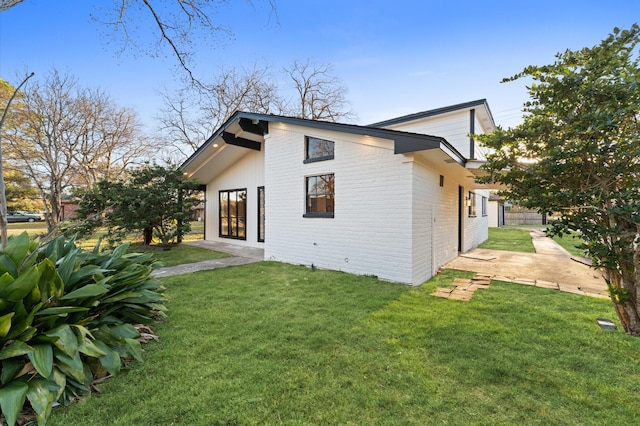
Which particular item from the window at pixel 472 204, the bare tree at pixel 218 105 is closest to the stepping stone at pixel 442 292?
the window at pixel 472 204

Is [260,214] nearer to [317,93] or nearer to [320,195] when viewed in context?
[320,195]

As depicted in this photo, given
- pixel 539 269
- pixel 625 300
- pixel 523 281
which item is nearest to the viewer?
pixel 625 300

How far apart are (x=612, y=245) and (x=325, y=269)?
500cm

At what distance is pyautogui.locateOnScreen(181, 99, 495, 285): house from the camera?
18.8 ft

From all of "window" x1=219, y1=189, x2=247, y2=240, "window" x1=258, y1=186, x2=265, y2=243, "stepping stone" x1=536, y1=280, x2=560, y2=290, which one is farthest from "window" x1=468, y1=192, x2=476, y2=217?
"window" x1=219, y1=189, x2=247, y2=240

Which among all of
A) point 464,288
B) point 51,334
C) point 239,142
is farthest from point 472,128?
point 51,334

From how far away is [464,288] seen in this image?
5.42 metres

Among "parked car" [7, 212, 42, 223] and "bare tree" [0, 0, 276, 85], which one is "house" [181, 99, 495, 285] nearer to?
"bare tree" [0, 0, 276, 85]

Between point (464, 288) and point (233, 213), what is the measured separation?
9249mm

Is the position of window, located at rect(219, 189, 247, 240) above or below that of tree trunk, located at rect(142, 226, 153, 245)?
above

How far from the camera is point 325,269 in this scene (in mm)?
6973

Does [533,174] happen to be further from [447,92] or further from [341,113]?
[341,113]

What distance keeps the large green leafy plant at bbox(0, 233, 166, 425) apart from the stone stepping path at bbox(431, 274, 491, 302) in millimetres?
4548

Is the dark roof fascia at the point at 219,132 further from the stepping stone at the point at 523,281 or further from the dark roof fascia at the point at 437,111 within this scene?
the stepping stone at the point at 523,281
